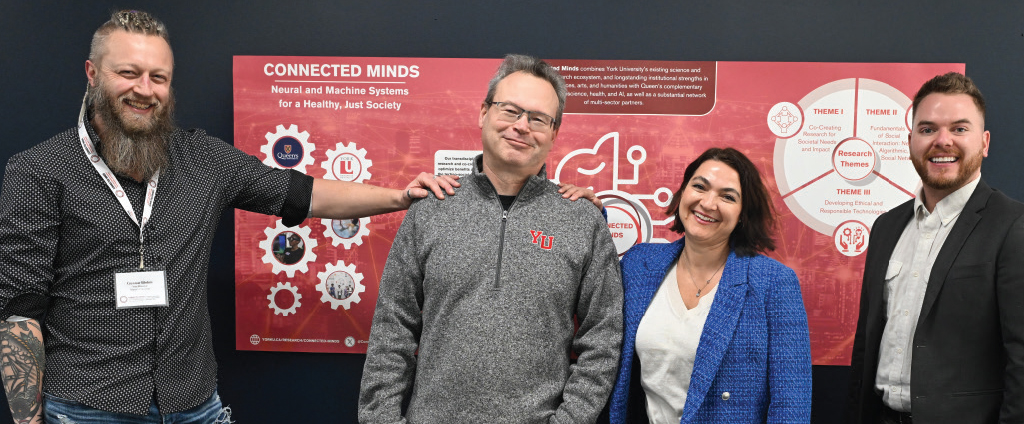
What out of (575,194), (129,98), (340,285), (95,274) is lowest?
(340,285)

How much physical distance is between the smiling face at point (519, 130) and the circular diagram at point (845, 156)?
105 cm

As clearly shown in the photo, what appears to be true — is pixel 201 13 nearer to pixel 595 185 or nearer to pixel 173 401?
pixel 173 401

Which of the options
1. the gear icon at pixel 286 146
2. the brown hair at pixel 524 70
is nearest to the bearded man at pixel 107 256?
the brown hair at pixel 524 70

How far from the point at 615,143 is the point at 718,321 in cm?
89

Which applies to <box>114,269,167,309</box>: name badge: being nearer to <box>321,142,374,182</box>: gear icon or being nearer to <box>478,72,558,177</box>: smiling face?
<box>321,142,374,182</box>: gear icon

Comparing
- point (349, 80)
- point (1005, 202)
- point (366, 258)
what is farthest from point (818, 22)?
point (366, 258)

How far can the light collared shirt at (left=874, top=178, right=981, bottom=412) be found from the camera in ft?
5.81

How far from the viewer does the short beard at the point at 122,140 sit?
1.67 metres

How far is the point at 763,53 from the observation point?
A: 2301 millimetres

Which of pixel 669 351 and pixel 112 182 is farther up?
pixel 112 182

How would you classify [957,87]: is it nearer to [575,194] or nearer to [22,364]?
[575,194]

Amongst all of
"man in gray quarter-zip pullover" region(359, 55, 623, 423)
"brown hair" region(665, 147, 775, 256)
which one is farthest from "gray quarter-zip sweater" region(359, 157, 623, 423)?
"brown hair" region(665, 147, 775, 256)

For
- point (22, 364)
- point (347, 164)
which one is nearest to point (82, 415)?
point (22, 364)

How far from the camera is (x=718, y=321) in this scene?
159 cm
